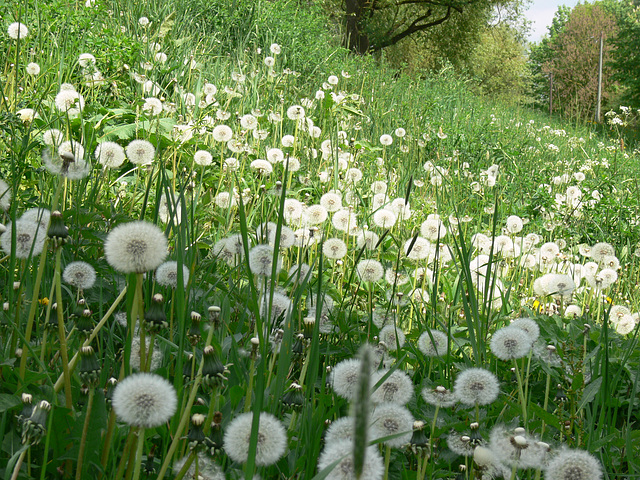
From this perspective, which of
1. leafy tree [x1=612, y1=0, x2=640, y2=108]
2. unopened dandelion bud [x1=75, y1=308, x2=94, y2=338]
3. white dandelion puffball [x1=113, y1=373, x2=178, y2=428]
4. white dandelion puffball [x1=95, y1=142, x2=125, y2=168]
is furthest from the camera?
leafy tree [x1=612, y1=0, x2=640, y2=108]

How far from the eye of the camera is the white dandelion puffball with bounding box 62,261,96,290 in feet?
4.46

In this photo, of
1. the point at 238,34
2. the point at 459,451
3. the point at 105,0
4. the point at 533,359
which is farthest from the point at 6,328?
the point at 238,34

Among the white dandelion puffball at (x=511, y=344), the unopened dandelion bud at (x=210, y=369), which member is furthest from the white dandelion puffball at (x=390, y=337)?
the unopened dandelion bud at (x=210, y=369)

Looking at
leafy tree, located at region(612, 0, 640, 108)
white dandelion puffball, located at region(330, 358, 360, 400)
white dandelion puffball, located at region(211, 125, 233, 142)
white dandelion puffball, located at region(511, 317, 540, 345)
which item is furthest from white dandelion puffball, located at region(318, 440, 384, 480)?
leafy tree, located at region(612, 0, 640, 108)

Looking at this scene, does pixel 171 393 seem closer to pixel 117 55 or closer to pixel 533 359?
pixel 533 359

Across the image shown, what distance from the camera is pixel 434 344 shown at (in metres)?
1.47

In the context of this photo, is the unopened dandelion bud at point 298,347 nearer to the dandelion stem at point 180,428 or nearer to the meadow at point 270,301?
the meadow at point 270,301

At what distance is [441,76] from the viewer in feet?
37.2

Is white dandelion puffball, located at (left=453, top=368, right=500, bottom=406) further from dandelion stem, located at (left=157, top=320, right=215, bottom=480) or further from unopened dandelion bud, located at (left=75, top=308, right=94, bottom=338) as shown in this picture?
unopened dandelion bud, located at (left=75, top=308, right=94, bottom=338)

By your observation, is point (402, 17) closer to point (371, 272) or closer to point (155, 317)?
point (371, 272)

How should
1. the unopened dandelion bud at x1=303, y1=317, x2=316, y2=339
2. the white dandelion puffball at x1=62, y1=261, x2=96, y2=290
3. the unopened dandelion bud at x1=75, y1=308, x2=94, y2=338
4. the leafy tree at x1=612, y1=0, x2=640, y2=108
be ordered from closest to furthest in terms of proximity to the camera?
the unopened dandelion bud at x1=75, y1=308, x2=94, y2=338, the unopened dandelion bud at x1=303, y1=317, x2=316, y2=339, the white dandelion puffball at x1=62, y1=261, x2=96, y2=290, the leafy tree at x1=612, y1=0, x2=640, y2=108

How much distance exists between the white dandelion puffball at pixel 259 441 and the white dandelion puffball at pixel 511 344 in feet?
2.13

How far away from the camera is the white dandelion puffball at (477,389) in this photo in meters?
1.13

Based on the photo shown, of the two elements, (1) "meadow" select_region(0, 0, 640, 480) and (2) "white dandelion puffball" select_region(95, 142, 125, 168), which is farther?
(2) "white dandelion puffball" select_region(95, 142, 125, 168)
